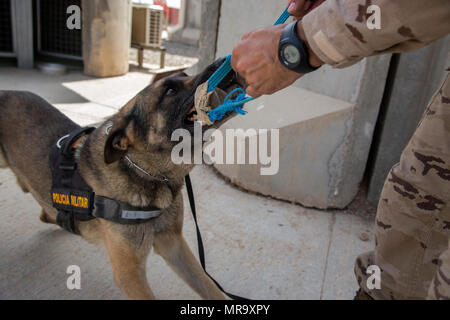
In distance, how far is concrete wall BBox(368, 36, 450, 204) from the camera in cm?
326

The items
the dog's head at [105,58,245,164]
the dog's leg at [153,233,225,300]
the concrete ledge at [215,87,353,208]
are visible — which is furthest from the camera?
the concrete ledge at [215,87,353,208]

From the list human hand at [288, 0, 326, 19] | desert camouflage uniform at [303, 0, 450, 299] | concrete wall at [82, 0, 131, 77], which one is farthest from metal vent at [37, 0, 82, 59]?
desert camouflage uniform at [303, 0, 450, 299]

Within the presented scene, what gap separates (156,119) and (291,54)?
2.97ft

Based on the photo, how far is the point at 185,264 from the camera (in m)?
2.40

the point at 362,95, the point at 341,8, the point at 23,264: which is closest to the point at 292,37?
the point at 341,8

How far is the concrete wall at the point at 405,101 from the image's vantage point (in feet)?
10.7

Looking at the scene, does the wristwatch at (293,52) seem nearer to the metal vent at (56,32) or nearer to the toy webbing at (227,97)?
the toy webbing at (227,97)

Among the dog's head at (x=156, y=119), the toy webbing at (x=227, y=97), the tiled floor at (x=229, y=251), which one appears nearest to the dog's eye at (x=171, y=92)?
the dog's head at (x=156, y=119)

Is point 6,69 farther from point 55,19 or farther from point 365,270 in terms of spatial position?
point 365,270

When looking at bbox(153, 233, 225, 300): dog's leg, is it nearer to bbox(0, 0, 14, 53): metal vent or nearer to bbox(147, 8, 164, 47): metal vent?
bbox(147, 8, 164, 47): metal vent

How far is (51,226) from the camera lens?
306 centimetres
